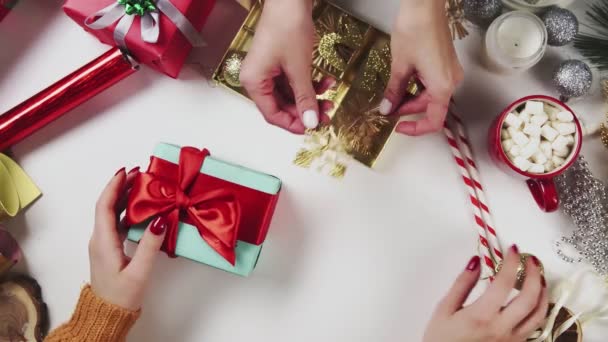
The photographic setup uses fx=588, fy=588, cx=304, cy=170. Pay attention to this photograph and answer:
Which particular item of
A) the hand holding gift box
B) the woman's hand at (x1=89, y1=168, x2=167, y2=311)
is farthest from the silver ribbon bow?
the woman's hand at (x1=89, y1=168, x2=167, y2=311)

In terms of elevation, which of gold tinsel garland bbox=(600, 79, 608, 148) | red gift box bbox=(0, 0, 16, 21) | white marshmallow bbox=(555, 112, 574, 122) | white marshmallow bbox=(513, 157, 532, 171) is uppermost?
gold tinsel garland bbox=(600, 79, 608, 148)

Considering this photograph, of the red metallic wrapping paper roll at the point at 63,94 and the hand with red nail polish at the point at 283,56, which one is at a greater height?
the hand with red nail polish at the point at 283,56

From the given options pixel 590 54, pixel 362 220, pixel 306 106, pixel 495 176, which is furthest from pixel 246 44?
pixel 590 54

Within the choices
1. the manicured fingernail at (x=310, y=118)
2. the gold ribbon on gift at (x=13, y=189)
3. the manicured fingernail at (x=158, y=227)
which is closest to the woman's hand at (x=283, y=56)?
the manicured fingernail at (x=310, y=118)

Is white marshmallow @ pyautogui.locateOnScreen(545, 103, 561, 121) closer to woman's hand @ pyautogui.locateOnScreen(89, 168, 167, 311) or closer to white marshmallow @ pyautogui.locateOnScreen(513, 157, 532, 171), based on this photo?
white marshmallow @ pyautogui.locateOnScreen(513, 157, 532, 171)

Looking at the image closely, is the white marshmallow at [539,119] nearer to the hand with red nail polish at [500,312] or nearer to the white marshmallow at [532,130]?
the white marshmallow at [532,130]

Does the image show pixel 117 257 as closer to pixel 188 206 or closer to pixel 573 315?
pixel 188 206

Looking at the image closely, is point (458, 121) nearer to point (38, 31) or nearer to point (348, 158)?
point (348, 158)

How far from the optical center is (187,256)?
93 cm

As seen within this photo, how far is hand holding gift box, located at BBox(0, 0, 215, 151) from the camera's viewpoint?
938 mm

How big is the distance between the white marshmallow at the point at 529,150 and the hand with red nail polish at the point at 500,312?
0.18 meters

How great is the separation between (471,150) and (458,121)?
0.19 ft

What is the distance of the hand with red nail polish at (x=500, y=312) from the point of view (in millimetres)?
827

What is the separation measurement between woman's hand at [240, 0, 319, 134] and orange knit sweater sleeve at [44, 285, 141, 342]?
389 millimetres
